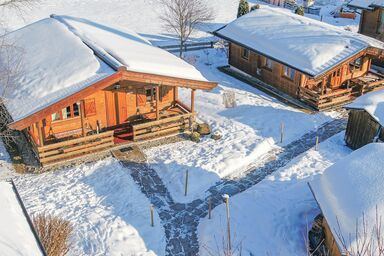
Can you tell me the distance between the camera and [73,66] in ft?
67.3

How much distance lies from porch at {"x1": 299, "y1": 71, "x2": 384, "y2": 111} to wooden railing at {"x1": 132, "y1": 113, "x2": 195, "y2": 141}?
23.8 feet

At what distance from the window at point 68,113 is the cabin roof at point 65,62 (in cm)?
160

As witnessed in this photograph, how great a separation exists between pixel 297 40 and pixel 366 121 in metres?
8.55

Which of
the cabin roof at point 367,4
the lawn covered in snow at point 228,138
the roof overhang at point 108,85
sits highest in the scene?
the cabin roof at point 367,4

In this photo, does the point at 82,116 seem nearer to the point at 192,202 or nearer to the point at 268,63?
the point at 192,202

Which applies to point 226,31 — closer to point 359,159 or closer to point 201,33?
point 201,33

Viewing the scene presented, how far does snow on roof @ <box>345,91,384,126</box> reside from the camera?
1974 centimetres

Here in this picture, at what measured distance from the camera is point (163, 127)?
72.9 feet

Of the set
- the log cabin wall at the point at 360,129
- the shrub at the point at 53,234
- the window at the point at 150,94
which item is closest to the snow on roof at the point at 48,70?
the window at the point at 150,94

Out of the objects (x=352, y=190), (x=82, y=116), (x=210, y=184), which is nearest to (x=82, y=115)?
(x=82, y=116)

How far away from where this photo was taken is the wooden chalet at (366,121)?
19.8m

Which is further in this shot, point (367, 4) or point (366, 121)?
point (367, 4)

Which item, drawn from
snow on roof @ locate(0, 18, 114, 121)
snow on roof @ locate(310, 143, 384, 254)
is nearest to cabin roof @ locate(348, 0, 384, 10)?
snow on roof @ locate(310, 143, 384, 254)

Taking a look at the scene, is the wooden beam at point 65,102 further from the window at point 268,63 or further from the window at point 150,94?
the window at point 268,63
